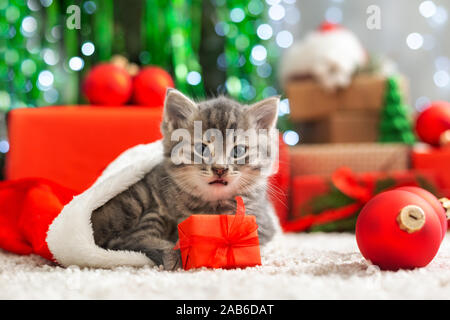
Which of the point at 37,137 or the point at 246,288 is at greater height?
the point at 37,137

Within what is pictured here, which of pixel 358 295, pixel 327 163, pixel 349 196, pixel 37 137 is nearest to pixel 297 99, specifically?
pixel 327 163

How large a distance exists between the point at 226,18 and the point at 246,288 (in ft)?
6.32

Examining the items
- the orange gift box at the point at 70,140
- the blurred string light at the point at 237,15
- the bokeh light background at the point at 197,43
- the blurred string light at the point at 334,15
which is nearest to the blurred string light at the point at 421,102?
the bokeh light background at the point at 197,43

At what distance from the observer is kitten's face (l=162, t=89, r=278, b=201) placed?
0.98m

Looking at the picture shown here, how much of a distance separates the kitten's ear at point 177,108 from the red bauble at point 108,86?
958 mm

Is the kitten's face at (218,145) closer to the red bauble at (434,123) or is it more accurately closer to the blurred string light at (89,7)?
the red bauble at (434,123)

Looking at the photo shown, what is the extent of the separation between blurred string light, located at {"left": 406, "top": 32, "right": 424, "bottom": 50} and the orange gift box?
5.81ft

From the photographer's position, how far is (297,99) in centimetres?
231

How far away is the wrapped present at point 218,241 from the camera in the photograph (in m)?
0.92

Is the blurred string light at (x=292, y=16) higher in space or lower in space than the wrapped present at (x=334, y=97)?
higher

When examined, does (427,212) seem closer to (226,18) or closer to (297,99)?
(297,99)

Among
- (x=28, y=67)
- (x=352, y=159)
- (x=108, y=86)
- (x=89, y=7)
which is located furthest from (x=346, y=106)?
(x=28, y=67)

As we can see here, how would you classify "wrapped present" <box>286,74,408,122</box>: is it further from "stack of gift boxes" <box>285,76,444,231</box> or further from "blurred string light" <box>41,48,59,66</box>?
"blurred string light" <box>41,48,59,66</box>
